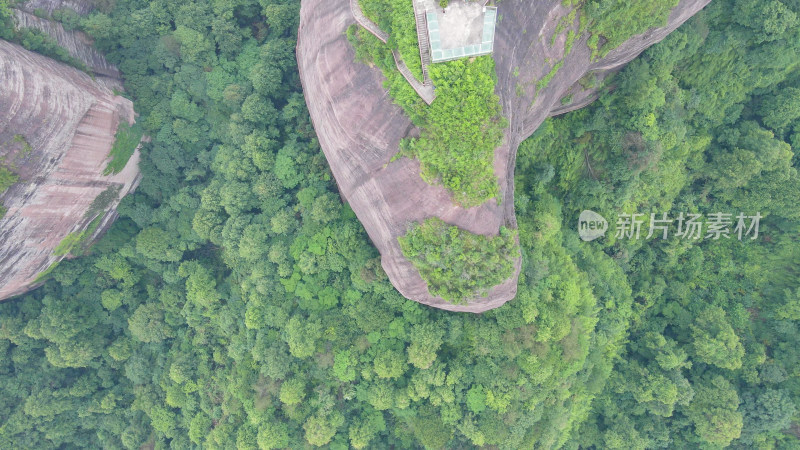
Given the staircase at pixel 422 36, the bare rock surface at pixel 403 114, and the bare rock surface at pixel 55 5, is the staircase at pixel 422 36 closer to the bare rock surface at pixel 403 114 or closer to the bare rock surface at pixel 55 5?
the bare rock surface at pixel 403 114

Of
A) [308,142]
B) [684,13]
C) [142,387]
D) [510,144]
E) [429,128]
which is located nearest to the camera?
[429,128]

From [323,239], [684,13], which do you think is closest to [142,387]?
[323,239]

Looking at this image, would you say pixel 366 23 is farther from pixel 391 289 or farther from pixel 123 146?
pixel 123 146

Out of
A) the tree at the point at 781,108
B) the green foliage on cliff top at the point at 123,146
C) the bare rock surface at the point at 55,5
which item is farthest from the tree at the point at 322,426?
the tree at the point at 781,108

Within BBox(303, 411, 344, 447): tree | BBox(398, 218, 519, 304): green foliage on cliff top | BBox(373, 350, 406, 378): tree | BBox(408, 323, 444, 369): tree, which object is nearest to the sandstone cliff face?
BBox(303, 411, 344, 447): tree

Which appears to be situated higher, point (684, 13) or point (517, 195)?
point (684, 13)

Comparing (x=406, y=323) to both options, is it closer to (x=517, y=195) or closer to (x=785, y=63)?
(x=517, y=195)

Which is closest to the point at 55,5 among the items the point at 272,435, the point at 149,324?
the point at 149,324
